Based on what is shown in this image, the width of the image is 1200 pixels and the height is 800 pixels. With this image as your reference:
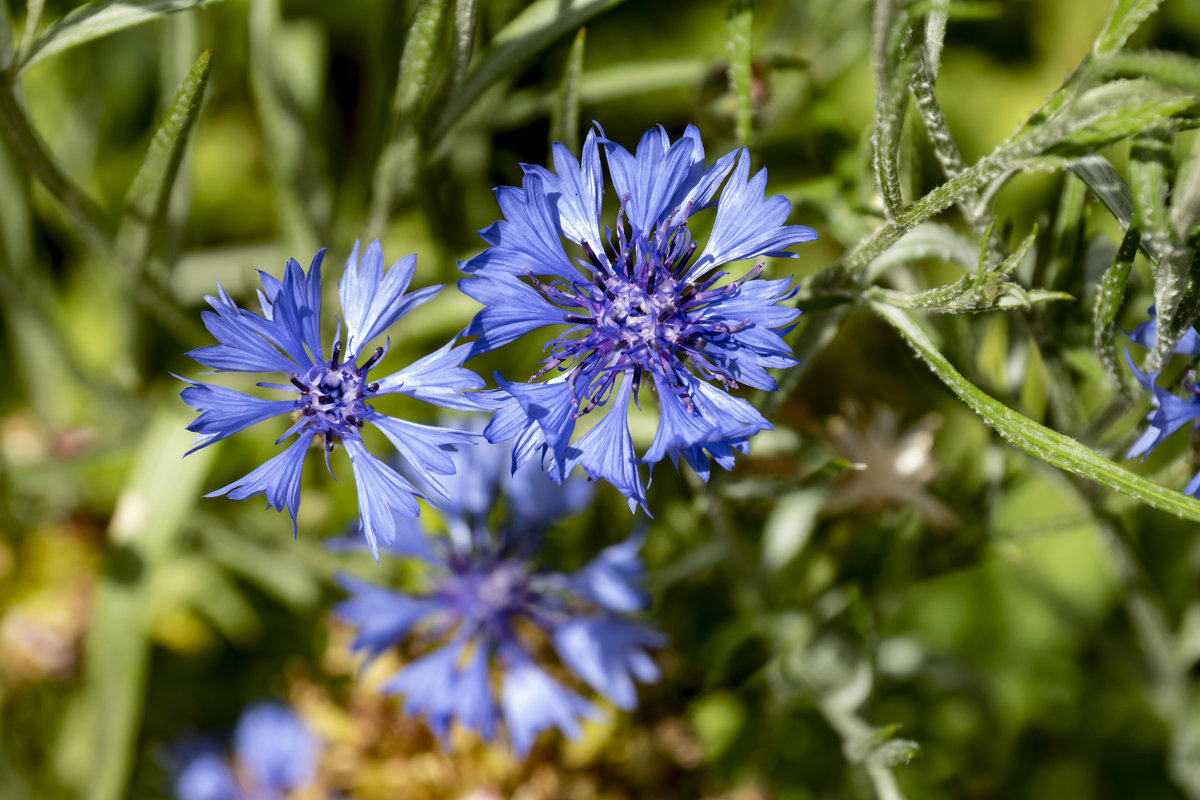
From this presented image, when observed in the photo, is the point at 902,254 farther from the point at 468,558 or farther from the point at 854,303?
the point at 468,558

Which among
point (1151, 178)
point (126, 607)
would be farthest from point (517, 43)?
point (126, 607)

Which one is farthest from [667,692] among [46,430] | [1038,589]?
[46,430]

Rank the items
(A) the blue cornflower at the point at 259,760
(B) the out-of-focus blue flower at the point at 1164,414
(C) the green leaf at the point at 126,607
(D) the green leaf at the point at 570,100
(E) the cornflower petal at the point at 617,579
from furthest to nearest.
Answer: (A) the blue cornflower at the point at 259,760, (C) the green leaf at the point at 126,607, (E) the cornflower petal at the point at 617,579, (D) the green leaf at the point at 570,100, (B) the out-of-focus blue flower at the point at 1164,414

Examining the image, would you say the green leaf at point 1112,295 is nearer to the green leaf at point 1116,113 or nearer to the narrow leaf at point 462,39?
the green leaf at point 1116,113

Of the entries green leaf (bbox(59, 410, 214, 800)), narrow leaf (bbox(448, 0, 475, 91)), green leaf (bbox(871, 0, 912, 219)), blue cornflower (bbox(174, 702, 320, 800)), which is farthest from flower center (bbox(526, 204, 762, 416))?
blue cornflower (bbox(174, 702, 320, 800))

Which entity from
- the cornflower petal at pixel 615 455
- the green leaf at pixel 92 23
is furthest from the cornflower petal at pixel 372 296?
the green leaf at pixel 92 23

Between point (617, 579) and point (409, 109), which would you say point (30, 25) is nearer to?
point (409, 109)
